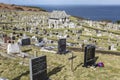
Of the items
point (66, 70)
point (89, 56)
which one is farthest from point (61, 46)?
point (66, 70)

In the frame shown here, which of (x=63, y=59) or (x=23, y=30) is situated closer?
(x=63, y=59)

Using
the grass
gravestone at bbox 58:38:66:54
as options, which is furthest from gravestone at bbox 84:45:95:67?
gravestone at bbox 58:38:66:54

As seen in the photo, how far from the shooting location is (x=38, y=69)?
18906mm

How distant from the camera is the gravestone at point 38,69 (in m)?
18.2

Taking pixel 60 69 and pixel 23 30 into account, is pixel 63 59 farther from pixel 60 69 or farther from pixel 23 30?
pixel 23 30

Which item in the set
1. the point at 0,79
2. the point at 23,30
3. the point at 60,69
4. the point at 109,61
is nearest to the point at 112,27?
the point at 23,30

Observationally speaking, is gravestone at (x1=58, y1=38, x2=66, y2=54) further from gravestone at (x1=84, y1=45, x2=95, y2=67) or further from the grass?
gravestone at (x1=84, y1=45, x2=95, y2=67)

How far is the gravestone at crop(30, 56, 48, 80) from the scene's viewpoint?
18188 mm

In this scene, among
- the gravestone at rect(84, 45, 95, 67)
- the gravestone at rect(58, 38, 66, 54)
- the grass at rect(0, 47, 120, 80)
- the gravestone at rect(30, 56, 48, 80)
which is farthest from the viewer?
the gravestone at rect(58, 38, 66, 54)

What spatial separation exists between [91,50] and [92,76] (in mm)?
3368

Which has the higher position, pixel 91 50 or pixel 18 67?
pixel 91 50

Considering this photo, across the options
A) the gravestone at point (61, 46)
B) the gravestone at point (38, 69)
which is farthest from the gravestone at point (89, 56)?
the gravestone at point (61, 46)

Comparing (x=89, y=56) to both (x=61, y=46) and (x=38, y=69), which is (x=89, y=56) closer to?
(x=61, y=46)

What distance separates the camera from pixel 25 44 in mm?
34500
